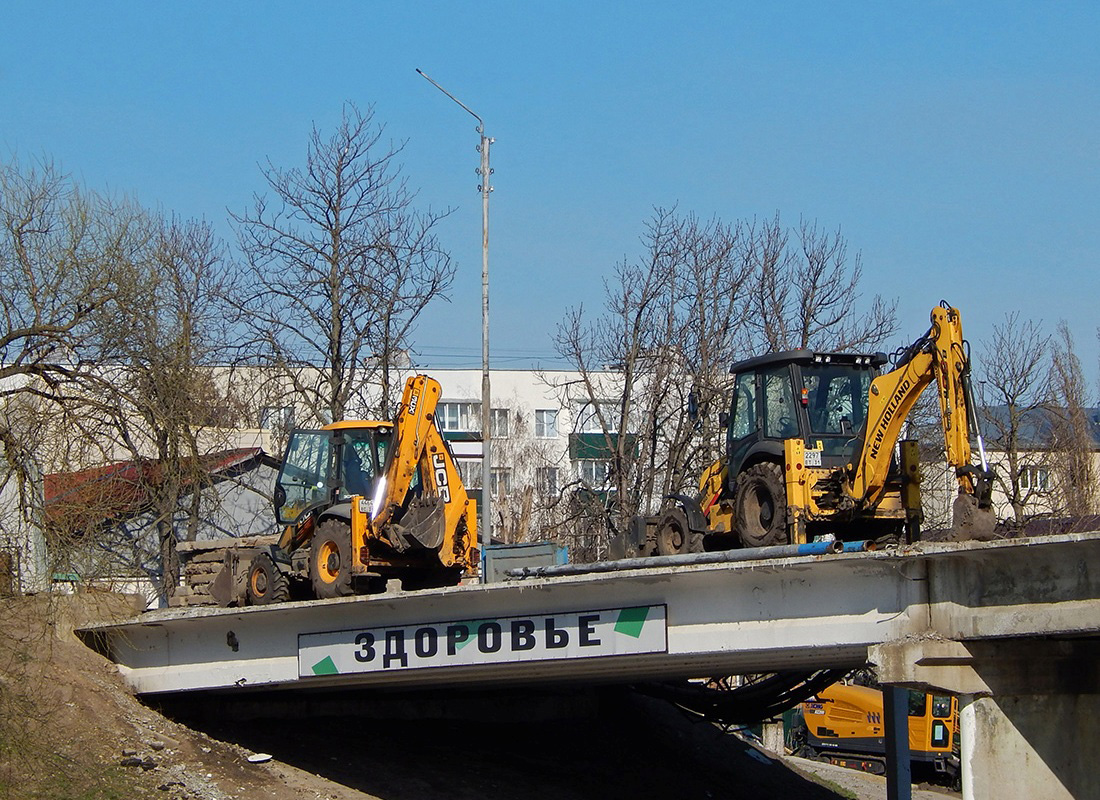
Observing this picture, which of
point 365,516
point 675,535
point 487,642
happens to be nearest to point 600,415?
point 675,535

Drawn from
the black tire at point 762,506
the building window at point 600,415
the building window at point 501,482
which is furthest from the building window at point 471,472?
the black tire at point 762,506

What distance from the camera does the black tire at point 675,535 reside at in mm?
19078

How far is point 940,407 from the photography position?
15367 millimetres

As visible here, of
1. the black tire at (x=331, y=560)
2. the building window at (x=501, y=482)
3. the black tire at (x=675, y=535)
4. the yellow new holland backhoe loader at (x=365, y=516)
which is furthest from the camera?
the building window at (x=501, y=482)

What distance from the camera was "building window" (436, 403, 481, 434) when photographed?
197 feet

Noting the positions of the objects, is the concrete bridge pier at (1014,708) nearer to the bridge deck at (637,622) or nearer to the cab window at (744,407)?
the bridge deck at (637,622)

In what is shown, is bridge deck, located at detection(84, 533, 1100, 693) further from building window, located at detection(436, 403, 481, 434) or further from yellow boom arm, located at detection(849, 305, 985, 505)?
building window, located at detection(436, 403, 481, 434)

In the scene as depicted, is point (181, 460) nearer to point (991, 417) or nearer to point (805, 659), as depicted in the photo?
point (805, 659)

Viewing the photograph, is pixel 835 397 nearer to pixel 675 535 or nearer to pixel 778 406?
pixel 778 406

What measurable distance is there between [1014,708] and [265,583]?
10.8 meters

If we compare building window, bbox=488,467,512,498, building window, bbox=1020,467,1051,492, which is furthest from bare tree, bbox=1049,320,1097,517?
building window, bbox=488,467,512,498

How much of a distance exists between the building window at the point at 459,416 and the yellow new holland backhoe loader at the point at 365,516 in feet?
129

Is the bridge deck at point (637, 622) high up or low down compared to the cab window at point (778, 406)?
down

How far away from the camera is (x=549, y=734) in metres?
25.8
